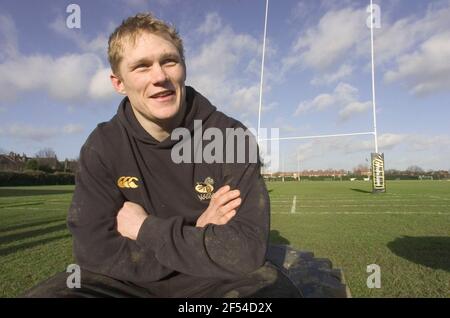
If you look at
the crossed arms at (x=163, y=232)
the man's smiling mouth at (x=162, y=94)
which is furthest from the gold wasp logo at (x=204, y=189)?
the man's smiling mouth at (x=162, y=94)

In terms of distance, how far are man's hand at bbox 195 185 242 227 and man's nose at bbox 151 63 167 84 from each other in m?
0.71

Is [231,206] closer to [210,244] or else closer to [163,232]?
[210,244]

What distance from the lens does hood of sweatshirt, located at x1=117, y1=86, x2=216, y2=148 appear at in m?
2.42

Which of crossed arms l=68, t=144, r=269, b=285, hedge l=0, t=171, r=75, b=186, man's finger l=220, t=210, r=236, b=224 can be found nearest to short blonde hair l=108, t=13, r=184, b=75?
crossed arms l=68, t=144, r=269, b=285

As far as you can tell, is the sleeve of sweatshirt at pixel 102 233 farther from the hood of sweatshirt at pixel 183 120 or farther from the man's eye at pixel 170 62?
the man's eye at pixel 170 62

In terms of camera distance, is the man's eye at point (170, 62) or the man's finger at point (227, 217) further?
the man's eye at point (170, 62)

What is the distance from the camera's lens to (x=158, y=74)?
2.30 meters

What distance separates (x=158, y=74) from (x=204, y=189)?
722mm

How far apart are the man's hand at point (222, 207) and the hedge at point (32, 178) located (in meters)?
57.6

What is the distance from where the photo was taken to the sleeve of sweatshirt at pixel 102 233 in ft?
6.84

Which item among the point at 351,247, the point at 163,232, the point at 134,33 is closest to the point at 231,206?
the point at 163,232

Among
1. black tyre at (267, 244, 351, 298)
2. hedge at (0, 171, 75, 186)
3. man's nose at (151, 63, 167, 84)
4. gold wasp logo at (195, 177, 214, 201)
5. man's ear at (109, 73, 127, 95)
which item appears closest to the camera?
man's nose at (151, 63, 167, 84)

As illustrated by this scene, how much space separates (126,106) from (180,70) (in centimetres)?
45

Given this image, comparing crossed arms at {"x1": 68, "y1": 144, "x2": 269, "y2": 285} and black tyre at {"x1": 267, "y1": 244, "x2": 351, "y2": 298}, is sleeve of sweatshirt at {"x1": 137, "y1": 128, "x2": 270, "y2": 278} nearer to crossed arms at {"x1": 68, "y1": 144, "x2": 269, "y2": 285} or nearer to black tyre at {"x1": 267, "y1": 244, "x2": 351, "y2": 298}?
crossed arms at {"x1": 68, "y1": 144, "x2": 269, "y2": 285}
